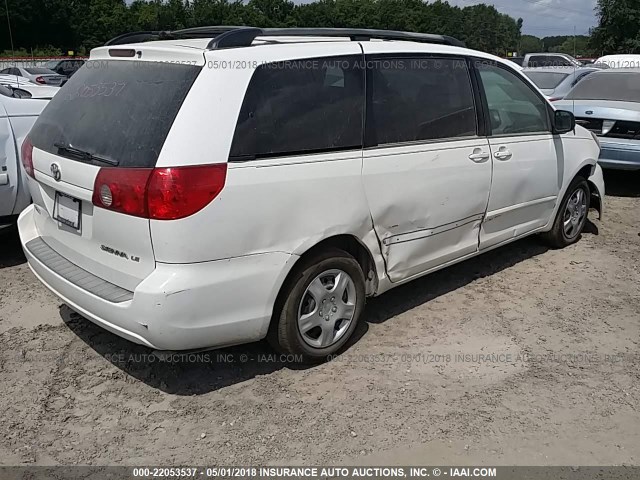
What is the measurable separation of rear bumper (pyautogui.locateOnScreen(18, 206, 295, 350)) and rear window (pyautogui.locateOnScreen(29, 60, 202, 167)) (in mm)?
585

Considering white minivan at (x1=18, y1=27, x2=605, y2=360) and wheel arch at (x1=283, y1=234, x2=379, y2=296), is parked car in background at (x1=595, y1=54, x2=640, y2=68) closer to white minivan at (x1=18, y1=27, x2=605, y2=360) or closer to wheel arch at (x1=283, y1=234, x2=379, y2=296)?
white minivan at (x1=18, y1=27, x2=605, y2=360)

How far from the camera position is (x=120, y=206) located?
9.93ft

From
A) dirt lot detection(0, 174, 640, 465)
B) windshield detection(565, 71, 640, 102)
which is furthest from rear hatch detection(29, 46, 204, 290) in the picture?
windshield detection(565, 71, 640, 102)

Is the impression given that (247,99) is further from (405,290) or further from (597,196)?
(597,196)

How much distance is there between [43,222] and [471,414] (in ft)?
8.79

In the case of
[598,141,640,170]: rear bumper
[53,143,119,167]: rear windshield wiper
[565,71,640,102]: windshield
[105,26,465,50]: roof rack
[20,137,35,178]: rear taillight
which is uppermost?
[105,26,465,50]: roof rack

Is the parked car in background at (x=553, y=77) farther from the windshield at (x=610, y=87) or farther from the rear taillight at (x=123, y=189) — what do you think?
the rear taillight at (x=123, y=189)

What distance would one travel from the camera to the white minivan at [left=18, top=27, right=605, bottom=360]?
3.00 m

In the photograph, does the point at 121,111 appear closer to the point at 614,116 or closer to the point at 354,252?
the point at 354,252

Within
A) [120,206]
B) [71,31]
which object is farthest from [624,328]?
[71,31]

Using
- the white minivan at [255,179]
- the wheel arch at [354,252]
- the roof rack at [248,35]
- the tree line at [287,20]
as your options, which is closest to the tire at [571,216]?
the white minivan at [255,179]

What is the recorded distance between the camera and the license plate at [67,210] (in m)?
3.36

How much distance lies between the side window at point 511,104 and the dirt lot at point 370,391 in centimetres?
127

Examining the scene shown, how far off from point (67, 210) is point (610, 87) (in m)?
7.72
